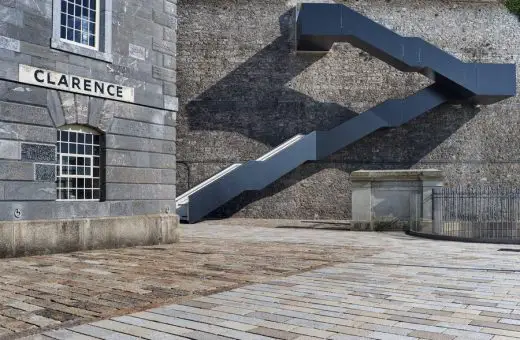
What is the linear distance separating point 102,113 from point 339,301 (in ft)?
23.6

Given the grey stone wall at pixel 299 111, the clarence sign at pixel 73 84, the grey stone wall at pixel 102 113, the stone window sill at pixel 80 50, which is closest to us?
the grey stone wall at pixel 102 113

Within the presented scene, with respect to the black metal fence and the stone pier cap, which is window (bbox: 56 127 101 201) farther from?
the black metal fence

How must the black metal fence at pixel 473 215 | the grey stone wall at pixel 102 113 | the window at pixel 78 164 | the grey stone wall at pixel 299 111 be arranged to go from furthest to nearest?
1. the grey stone wall at pixel 299 111
2. the black metal fence at pixel 473 215
3. the window at pixel 78 164
4. the grey stone wall at pixel 102 113

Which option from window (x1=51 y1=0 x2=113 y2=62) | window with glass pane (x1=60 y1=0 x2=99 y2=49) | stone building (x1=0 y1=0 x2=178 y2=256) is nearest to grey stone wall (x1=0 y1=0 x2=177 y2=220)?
stone building (x1=0 y1=0 x2=178 y2=256)

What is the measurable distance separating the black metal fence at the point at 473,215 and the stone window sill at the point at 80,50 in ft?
31.6

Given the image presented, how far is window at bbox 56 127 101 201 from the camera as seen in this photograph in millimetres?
10547

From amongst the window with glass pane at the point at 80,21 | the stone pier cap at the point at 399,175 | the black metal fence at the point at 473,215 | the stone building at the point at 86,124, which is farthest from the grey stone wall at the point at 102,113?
the black metal fence at the point at 473,215

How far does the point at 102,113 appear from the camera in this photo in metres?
10.9

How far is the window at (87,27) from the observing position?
420 inches

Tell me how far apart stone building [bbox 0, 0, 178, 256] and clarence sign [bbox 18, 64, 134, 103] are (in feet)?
0.07

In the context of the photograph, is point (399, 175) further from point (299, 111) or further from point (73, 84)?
point (73, 84)

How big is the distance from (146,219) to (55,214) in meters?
2.21

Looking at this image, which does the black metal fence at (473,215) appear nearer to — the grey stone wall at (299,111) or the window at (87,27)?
the grey stone wall at (299,111)

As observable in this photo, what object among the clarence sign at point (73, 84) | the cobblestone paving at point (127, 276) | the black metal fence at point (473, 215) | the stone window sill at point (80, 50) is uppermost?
the stone window sill at point (80, 50)
